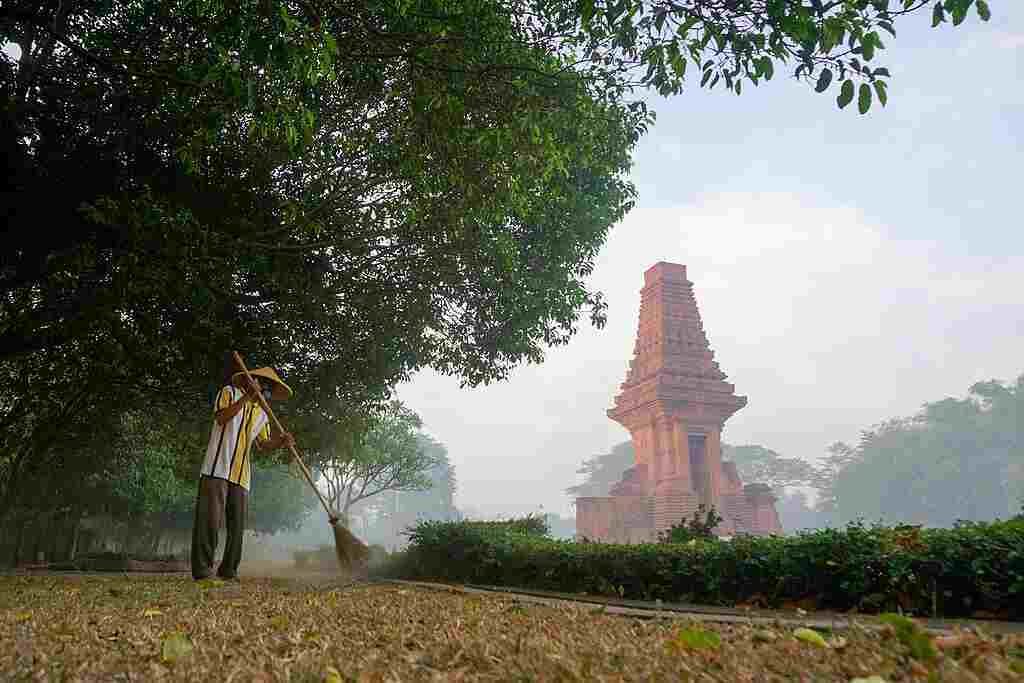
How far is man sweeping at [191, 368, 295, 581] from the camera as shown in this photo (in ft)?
22.9

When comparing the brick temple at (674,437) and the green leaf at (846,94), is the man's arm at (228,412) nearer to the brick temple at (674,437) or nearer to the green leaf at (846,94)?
the green leaf at (846,94)

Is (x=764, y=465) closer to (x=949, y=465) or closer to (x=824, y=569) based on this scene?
(x=949, y=465)

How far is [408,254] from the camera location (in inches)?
387

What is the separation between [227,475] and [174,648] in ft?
16.0

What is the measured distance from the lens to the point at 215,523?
6996 millimetres

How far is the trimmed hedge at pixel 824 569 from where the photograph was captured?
15.2ft

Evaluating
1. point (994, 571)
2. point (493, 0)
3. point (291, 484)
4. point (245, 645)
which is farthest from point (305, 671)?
point (291, 484)

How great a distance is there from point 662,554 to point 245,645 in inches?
178

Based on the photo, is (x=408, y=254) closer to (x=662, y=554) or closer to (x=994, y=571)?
(x=662, y=554)

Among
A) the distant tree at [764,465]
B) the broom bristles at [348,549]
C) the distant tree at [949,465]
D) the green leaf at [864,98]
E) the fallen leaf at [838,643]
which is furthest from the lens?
the distant tree at [764,465]

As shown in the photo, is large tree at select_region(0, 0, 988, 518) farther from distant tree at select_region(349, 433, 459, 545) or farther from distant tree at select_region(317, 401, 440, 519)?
distant tree at select_region(349, 433, 459, 545)

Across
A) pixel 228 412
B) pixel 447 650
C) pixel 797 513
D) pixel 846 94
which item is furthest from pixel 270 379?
pixel 797 513

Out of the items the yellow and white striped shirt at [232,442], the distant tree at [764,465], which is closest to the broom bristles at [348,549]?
the yellow and white striped shirt at [232,442]

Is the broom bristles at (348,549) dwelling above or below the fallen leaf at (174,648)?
above
